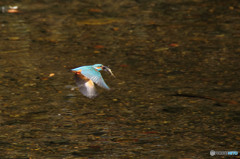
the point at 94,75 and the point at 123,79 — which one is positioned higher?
the point at 94,75

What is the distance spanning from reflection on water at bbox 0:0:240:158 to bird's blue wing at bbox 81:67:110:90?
0.58 meters

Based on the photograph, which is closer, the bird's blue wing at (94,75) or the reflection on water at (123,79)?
the bird's blue wing at (94,75)

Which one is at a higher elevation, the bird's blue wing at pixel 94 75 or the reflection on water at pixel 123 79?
the bird's blue wing at pixel 94 75

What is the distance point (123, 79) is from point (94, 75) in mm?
1771

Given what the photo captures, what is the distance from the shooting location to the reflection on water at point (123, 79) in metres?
4.28

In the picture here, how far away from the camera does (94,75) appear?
3977mm

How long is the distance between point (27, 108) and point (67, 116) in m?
0.45

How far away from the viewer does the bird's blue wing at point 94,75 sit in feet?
12.9

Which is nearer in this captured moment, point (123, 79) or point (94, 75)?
point (94, 75)

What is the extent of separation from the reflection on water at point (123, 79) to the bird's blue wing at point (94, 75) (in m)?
0.58

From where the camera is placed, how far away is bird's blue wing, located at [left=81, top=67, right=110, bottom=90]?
393 centimetres

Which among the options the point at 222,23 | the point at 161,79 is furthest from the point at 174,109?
the point at 222,23

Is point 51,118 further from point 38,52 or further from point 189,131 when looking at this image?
point 38,52

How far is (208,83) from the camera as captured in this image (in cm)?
563
